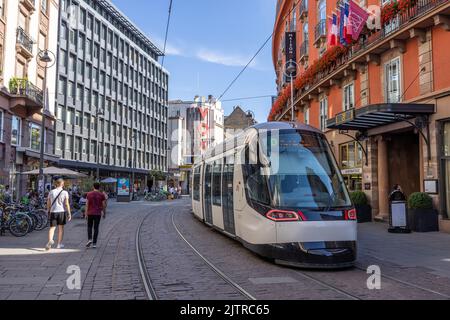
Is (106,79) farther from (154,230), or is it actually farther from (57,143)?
(154,230)

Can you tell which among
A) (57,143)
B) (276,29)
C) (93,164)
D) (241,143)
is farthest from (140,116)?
(241,143)

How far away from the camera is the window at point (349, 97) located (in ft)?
69.9

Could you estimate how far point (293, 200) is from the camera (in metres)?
8.83

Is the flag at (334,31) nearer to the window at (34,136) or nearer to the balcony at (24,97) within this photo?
the balcony at (24,97)

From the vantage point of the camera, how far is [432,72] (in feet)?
51.0

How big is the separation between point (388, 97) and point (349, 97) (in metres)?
3.63

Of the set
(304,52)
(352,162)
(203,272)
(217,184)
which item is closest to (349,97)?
(352,162)

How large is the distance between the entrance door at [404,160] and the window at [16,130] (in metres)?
21.1

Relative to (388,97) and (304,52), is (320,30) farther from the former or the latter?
(388,97)

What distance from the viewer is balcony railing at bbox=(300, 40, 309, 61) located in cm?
2870

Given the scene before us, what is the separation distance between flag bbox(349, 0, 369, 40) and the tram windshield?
11.0 m

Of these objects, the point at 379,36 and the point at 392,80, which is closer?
the point at 392,80

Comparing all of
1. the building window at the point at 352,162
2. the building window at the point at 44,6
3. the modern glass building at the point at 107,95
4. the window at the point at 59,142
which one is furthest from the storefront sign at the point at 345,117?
the window at the point at 59,142

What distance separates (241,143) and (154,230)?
6906mm
